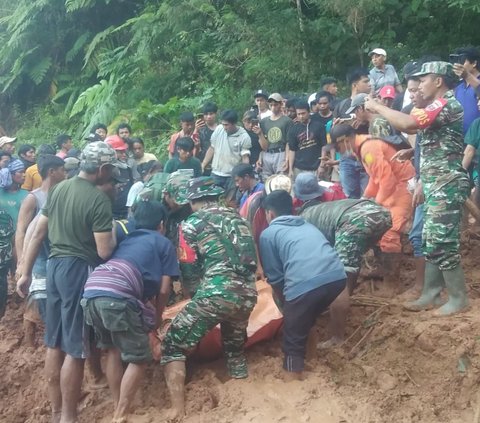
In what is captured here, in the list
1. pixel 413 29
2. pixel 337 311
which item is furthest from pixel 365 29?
pixel 337 311

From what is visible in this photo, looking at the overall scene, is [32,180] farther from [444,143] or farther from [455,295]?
[455,295]

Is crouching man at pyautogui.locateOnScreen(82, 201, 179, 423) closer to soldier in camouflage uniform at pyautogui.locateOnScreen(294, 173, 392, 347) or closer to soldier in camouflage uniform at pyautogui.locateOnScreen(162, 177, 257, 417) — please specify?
soldier in camouflage uniform at pyautogui.locateOnScreen(162, 177, 257, 417)

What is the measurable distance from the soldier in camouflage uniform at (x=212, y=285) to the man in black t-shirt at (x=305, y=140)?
3816mm

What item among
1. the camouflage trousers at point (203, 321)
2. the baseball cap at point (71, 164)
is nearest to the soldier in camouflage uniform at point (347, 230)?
the camouflage trousers at point (203, 321)

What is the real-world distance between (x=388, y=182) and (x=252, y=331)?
2.04m

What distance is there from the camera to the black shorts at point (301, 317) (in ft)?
16.1

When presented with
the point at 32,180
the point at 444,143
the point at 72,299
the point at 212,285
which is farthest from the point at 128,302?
the point at 32,180

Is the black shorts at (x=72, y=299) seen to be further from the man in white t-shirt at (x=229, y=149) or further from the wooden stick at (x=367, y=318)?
the man in white t-shirt at (x=229, y=149)

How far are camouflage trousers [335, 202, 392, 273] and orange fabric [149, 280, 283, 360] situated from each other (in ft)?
2.52

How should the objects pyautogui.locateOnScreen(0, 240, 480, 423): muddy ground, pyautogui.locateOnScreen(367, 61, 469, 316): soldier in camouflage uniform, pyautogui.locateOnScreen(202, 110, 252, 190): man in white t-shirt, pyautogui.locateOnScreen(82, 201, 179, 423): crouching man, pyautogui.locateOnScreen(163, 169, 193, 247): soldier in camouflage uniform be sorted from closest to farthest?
pyautogui.locateOnScreen(82, 201, 179, 423): crouching man, pyautogui.locateOnScreen(0, 240, 480, 423): muddy ground, pyautogui.locateOnScreen(367, 61, 469, 316): soldier in camouflage uniform, pyautogui.locateOnScreen(163, 169, 193, 247): soldier in camouflage uniform, pyautogui.locateOnScreen(202, 110, 252, 190): man in white t-shirt

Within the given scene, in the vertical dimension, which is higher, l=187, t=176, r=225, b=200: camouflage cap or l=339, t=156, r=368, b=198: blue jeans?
l=187, t=176, r=225, b=200: camouflage cap

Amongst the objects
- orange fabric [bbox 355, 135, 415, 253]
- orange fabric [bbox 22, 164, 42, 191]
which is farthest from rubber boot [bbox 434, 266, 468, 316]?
orange fabric [bbox 22, 164, 42, 191]

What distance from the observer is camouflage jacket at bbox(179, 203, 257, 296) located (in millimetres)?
4914

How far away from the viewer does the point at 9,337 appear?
714 cm
